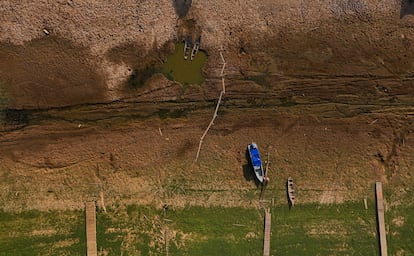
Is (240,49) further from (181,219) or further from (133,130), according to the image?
(181,219)

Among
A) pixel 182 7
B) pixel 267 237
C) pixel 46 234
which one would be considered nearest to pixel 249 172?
pixel 267 237

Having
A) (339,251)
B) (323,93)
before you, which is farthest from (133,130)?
(339,251)

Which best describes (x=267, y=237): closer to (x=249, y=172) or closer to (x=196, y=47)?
(x=249, y=172)

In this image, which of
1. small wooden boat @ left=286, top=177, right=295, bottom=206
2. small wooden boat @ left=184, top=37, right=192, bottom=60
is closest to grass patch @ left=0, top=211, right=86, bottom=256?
small wooden boat @ left=184, top=37, right=192, bottom=60

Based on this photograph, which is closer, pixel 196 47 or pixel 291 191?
pixel 196 47

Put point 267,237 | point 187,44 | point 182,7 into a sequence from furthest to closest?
point 267,237 < point 187,44 < point 182,7

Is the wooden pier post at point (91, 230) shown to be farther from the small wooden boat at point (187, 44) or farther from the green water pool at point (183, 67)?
the small wooden boat at point (187, 44)

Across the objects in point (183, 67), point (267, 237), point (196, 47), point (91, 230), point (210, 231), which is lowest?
point (267, 237)
